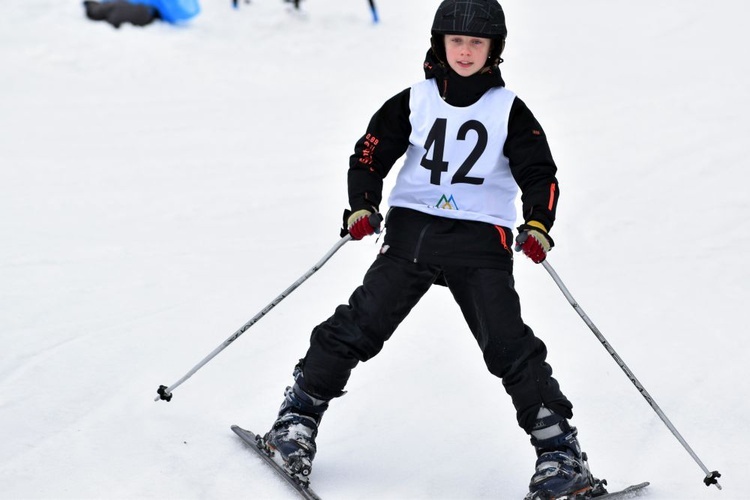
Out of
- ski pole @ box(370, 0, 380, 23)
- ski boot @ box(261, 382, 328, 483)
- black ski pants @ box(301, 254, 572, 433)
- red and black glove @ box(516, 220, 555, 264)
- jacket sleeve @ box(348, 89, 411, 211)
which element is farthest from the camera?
ski pole @ box(370, 0, 380, 23)

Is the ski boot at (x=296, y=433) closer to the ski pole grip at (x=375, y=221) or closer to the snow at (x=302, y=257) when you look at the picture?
the snow at (x=302, y=257)

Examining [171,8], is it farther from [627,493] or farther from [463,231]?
[627,493]

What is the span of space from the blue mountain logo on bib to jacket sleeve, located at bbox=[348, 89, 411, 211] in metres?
0.22

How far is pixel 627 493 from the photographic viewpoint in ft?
11.5

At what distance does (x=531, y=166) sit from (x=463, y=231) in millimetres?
321

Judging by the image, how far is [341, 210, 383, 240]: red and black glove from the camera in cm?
340

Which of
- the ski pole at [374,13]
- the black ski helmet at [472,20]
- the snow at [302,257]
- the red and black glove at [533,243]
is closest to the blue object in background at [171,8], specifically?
the snow at [302,257]

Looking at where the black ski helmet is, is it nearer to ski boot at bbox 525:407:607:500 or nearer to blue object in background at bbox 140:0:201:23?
ski boot at bbox 525:407:607:500

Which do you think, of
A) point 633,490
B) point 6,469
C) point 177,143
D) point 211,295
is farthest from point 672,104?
point 6,469

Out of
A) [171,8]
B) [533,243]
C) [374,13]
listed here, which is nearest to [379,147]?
[533,243]

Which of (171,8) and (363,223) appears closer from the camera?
(363,223)

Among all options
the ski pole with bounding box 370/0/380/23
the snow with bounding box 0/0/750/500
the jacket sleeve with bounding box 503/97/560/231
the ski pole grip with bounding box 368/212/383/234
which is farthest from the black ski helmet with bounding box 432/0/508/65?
the ski pole with bounding box 370/0/380/23

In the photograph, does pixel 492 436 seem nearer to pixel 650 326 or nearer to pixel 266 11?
pixel 650 326

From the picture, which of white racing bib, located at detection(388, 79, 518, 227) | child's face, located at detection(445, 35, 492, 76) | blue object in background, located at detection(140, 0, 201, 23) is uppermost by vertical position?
blue object in background, located at detection(140, 0, 201, 23)
